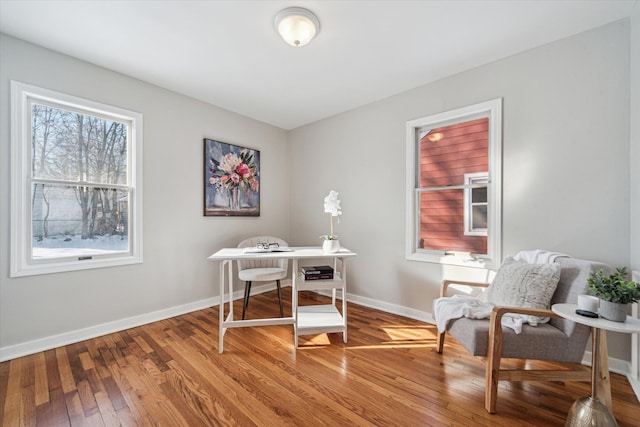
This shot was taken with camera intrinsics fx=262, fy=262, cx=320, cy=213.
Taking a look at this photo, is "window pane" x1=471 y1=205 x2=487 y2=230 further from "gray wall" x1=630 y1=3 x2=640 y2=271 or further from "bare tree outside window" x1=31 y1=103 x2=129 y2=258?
"bare tree outside window" x1=31 y1=103 x2=129 y2=258

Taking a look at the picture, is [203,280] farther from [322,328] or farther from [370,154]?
[370,154]

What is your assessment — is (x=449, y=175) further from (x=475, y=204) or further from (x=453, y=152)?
(x=475, y=204)

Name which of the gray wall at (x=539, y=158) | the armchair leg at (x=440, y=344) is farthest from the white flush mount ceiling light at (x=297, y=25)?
the armchair leg at (x=440, y=344)

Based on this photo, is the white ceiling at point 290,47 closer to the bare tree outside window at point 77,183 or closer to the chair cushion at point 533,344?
the bare tree outside window at point 77,183

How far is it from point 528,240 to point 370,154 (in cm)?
185

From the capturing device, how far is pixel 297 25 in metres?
1.88

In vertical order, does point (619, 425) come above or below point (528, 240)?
below

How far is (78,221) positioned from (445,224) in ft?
12.0

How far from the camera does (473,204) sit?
268cm

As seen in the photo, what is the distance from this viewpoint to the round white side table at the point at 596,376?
1242mm

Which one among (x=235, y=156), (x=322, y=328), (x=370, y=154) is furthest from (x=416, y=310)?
(x=235, y=156)

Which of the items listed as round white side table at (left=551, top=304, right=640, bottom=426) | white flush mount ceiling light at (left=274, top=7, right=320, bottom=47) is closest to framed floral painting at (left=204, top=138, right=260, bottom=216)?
white flush mount ceiling light at (left=274, top=7, right=320, bottom=47)

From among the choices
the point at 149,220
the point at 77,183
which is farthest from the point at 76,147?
the point at 149,220

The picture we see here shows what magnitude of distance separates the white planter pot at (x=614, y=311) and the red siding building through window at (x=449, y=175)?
1332 mm
